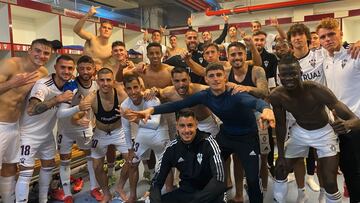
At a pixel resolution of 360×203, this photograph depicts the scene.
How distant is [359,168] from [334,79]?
691 mm

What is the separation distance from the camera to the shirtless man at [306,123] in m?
2.52

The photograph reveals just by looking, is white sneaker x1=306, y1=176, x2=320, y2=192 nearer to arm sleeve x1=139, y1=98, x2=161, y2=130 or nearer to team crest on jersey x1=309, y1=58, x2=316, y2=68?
team crest on jersey x1=309, y1=58, x2=316, y2=68

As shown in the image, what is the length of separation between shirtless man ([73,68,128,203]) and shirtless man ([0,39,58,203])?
1.84ft

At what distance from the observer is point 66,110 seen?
10.6 feet

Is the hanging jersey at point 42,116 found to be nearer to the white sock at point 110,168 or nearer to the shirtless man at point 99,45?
the white sock at point 110,168

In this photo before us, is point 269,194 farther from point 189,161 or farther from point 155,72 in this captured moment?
point 155,72

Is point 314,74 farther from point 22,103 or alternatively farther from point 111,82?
point 22,103

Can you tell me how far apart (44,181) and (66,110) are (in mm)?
810

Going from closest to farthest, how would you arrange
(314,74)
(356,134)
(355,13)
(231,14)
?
(356,134) < (314,74) < (355,13) < (231,14)

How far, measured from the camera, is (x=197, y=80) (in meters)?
4.18

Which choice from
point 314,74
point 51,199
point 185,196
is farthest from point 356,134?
point 51,199

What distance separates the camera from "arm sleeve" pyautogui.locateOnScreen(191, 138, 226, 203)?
A: 2537 millimetres

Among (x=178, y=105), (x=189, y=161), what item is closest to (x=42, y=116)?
(x=178, y=105)

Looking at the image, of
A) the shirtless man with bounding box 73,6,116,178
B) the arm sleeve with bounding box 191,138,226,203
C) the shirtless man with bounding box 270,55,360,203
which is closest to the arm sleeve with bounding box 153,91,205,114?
the arm sleeve with bounding box 191,138,226,203
